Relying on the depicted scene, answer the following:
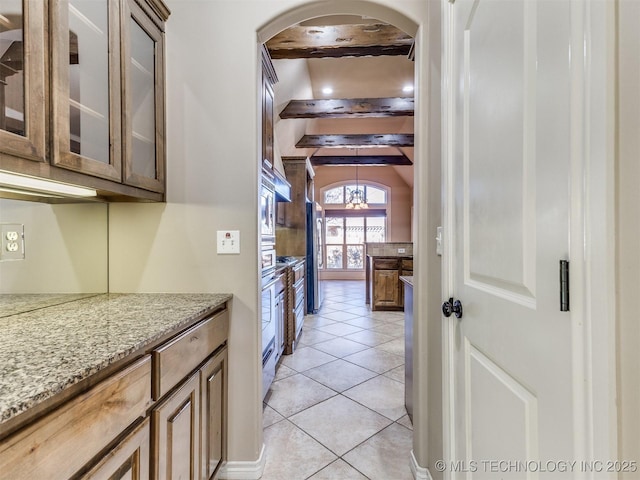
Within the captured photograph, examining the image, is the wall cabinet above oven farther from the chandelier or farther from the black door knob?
the chandelier

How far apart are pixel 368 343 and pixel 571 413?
10.0 feet

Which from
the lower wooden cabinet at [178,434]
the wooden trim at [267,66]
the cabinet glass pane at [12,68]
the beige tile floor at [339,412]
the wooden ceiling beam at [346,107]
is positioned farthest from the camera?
the wooden ceiling beam at [346,107]

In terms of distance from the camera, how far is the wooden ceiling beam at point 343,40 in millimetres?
2814

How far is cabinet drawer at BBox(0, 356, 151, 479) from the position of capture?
0.55 metres

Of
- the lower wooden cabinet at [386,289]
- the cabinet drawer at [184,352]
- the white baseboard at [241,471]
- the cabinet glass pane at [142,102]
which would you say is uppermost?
the cabinet glass pane at [142,102]

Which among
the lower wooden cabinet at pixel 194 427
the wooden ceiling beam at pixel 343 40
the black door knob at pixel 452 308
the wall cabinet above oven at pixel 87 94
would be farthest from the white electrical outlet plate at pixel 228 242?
the wooden ceiling beam at pixel 343 40

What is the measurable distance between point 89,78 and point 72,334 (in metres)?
0.91

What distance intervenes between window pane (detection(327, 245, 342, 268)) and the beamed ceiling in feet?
8.90

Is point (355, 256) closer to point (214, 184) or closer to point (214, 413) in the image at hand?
point (214, 184)

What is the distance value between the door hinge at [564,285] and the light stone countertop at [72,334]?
3.36ft

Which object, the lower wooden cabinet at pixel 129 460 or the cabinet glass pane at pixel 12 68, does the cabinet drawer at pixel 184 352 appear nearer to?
the lower wooden cabinet at pixel 129 460

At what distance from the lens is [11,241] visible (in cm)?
129

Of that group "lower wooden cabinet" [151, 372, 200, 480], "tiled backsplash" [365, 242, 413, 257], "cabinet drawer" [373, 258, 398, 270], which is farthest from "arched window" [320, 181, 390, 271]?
"lower wooden cabinet" [151, 372, 200, 480]

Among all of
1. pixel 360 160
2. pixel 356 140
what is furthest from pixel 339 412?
→ pixel 360 160
